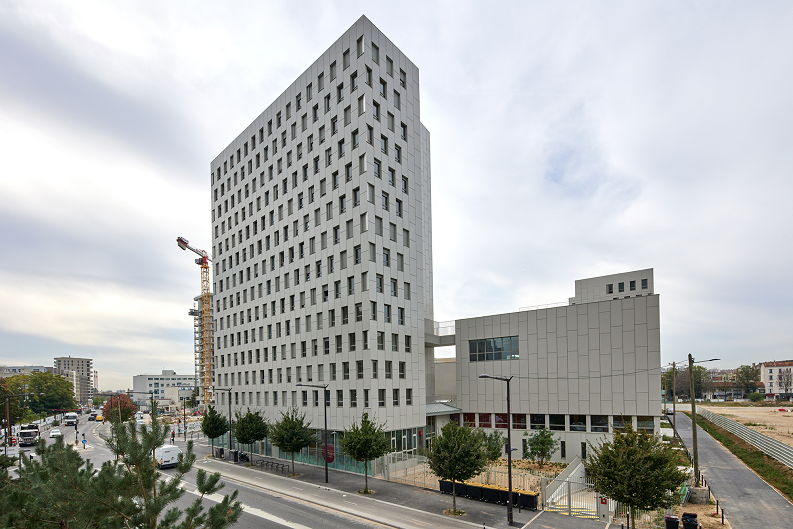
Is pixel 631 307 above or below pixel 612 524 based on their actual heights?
above

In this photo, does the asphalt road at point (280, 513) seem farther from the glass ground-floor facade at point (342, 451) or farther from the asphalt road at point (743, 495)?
the asphalt road at point (743, 495)

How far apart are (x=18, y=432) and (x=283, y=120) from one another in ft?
198

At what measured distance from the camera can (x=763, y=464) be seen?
4122cm

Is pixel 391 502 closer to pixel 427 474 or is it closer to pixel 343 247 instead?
pixel 427 474

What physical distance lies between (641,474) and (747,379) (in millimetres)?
180450

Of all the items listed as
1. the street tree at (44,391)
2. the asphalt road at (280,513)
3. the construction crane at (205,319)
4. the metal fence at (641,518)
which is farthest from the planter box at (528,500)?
the construction crane at (205,319)

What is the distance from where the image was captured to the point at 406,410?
4278 cm

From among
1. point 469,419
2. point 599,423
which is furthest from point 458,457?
point 469,419

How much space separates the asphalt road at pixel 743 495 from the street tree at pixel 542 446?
38.4ft

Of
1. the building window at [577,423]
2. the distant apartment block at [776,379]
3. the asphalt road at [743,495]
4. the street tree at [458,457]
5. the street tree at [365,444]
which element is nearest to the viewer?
the asphalt road at [743,495]

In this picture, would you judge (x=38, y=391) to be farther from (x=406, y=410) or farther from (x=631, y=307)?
(x=631, y=307)

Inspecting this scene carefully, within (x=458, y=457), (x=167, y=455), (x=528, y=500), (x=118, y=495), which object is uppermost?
(x=118, y=495)

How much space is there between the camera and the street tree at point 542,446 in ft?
133

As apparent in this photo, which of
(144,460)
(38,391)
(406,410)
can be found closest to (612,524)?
(406,410)
